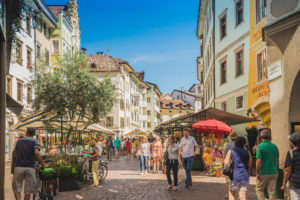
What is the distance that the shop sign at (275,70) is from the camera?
980 cm

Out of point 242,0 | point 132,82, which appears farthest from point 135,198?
point 132,82

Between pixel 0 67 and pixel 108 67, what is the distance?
182 feet

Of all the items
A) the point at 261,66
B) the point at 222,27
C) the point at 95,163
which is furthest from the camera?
the point at 222,27

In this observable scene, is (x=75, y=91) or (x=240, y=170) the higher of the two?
(x=75, y=91)

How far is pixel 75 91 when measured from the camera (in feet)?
69.0

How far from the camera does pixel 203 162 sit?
1773 centimetres

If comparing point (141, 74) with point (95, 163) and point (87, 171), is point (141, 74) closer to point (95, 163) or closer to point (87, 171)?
point (87, 171)

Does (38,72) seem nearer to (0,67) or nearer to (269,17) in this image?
(269,17)

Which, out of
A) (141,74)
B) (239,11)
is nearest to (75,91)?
(239,11)

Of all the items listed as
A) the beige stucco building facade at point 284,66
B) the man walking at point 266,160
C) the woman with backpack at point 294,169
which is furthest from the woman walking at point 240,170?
the beige stucco building facade at point 284,66

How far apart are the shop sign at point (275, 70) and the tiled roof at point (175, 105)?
325 feet

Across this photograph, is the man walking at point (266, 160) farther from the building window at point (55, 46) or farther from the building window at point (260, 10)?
the building window at point (55, 46)

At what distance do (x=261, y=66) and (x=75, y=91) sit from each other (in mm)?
9897

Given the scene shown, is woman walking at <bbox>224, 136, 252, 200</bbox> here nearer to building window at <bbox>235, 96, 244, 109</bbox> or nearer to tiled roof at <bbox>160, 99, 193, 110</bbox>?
building window at <bbox>235, 96, 244, 109</bbox>
